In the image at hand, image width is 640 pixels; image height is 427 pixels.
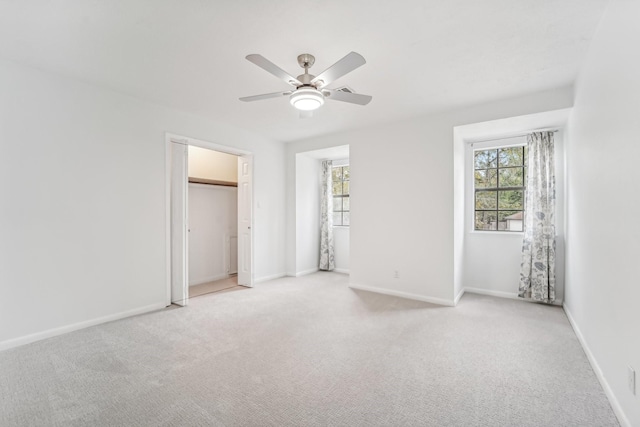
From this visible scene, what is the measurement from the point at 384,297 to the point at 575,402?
8.12 feet

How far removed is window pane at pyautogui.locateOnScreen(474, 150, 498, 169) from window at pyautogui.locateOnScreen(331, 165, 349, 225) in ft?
8.16

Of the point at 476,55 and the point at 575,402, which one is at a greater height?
the point at 476,55

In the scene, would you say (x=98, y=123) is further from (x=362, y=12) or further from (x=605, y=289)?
(x=605, y=289)

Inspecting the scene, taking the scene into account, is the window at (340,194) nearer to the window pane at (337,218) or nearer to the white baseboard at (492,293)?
→ the window pane at (337,218)

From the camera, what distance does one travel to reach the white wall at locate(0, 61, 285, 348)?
2732mm

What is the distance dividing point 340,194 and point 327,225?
74 cm

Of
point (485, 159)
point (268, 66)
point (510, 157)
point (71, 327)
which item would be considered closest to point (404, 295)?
point (485, 159)

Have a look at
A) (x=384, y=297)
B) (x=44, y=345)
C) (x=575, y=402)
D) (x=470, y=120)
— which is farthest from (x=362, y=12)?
(x=44, y=345)

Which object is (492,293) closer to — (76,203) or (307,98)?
(307,98)

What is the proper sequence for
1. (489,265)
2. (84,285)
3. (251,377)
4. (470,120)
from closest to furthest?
(251,377) < (84,285) < (470,120) < (489,265)

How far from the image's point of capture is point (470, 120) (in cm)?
379

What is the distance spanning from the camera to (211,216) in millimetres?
5438

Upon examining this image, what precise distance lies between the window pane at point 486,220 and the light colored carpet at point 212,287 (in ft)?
13.6

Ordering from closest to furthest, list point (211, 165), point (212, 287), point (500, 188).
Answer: point (500, 188), point (212, 287), point (211, 165)
